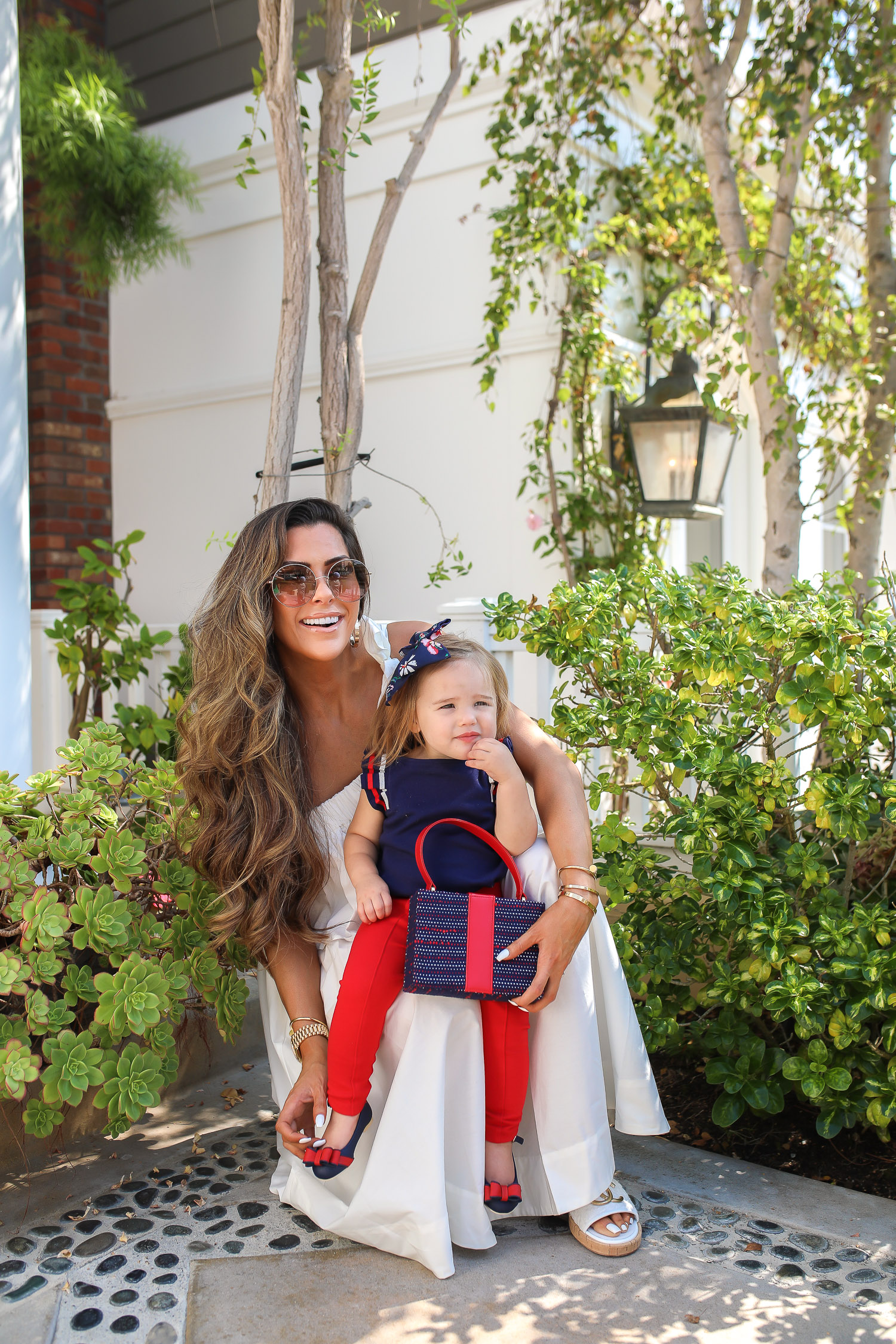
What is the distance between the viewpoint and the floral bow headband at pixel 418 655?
78.2 inches

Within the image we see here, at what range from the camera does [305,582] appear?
2197 millimetres

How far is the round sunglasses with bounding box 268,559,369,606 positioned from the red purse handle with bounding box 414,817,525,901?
542 mm

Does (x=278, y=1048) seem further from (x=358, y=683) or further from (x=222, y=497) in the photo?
(x=222, y=497)

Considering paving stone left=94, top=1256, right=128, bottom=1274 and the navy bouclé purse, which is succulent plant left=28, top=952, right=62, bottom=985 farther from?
the navy bouclé purse

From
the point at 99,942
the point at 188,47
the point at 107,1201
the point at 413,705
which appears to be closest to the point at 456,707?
the point at 413,705

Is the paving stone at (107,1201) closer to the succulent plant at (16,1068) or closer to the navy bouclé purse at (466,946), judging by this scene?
the succulent plant at (16,1068)

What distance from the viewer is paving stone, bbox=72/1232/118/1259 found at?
75.9 inches

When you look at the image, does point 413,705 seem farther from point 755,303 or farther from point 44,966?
point 755,303

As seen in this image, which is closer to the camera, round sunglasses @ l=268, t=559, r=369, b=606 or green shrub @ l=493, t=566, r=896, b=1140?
green shrub @ l=493, t=566, r=896, b=1140

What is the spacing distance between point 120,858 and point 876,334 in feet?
11.5

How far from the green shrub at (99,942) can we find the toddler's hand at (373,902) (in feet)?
1.23

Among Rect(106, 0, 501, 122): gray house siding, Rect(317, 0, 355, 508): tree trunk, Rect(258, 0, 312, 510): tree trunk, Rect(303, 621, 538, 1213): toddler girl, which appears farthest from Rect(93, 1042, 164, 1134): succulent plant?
Rect(106, 0, 501, 122): gray house siding

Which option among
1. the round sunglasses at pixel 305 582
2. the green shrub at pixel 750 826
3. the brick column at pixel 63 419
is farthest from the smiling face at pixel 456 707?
the brick column at pixel 63 419

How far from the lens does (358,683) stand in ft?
7.95
